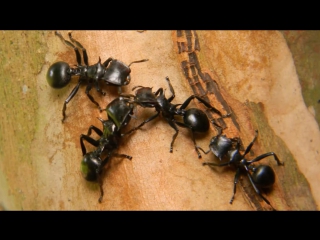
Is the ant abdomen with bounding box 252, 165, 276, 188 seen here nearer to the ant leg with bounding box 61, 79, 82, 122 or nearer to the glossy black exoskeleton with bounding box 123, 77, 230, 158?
the glossy black exoskeleton with bounding box 123, 77, 230, 158

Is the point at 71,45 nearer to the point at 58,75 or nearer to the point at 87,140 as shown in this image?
the point at 58,75

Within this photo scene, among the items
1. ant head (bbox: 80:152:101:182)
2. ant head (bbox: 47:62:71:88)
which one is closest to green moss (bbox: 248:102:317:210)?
ant head (bbox: 80:152:101:182)

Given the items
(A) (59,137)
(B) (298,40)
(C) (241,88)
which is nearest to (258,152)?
(C) (241,88)

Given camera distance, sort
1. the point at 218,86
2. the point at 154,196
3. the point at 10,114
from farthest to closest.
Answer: the point at 218,86 < the point at 10,114 < the point at 154,196

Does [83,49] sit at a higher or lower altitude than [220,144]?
higher

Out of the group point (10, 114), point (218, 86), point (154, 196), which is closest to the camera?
point (154, 196)

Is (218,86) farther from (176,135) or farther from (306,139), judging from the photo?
(306,139)

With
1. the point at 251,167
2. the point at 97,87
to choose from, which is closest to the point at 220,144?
the point at 251,167
